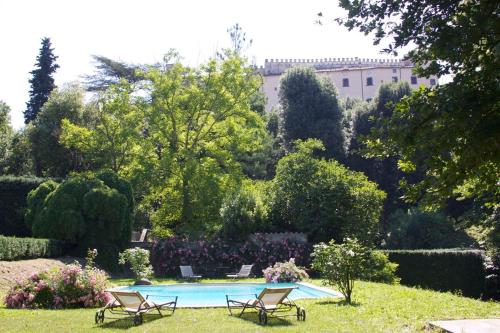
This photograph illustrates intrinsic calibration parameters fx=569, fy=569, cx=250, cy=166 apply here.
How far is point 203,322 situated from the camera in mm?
10836

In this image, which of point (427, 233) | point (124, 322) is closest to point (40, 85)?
point (427, 233)

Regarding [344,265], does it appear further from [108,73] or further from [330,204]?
[108,73]

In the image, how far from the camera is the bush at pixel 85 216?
2455cm

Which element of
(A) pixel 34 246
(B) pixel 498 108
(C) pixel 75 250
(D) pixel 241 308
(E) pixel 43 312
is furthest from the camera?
(C) pixel 75 250

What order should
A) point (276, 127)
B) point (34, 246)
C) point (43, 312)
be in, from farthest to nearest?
point (276, 127)
point (34, 246)
point (43, 312)

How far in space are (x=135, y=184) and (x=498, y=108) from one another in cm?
2607

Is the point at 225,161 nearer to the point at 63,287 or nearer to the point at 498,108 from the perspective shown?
the point at 63,287

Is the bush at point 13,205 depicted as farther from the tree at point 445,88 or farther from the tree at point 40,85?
the tree at point 445,88

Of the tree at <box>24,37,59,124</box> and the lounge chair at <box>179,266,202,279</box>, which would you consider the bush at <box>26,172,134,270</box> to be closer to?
the lounge chair at <box>179,266,202,279</box>

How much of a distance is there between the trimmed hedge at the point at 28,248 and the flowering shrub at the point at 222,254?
4601 mm

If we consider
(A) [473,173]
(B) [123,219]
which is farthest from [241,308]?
(B) [123,219]

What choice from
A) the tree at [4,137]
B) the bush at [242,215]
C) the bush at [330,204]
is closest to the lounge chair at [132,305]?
the bush at [242,215]

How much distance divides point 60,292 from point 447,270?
44.7 ft

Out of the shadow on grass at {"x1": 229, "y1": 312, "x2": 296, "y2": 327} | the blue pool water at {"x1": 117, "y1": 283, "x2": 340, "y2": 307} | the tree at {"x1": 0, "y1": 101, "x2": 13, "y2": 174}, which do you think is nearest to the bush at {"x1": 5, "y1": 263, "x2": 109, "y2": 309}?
the blue pool water at {"x1": 117, "y1": 283, "x2": 340, "y2": 307}
